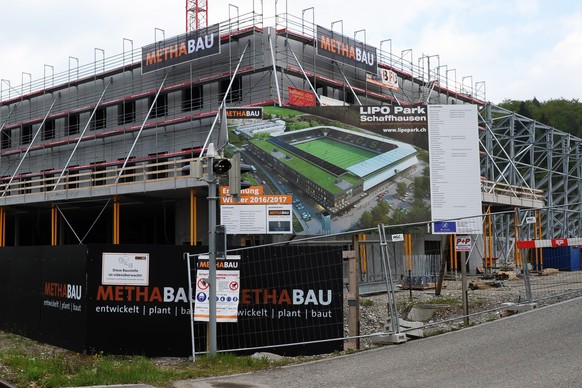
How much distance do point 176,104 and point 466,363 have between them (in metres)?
33.8

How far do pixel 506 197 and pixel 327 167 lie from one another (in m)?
14.4

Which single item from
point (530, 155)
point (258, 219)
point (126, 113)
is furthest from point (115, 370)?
point (530, 155)

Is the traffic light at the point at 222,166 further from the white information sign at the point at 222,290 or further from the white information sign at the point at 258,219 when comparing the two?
the white information sign at the point at 258,219

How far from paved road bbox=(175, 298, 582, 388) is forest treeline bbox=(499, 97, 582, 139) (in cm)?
9203

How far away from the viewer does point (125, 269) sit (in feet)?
41.9

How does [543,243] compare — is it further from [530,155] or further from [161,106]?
[530,155]

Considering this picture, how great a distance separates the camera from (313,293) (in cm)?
1230

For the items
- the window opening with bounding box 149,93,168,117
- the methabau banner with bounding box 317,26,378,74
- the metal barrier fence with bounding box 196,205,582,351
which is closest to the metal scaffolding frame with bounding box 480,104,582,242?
the methabau banner with bounding box 317,26,378,74

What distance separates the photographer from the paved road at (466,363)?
8.61m

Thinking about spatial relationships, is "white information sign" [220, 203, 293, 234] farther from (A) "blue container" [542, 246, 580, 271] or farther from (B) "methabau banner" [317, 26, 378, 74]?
(A) "blue container" [542, 246, 580, 271]

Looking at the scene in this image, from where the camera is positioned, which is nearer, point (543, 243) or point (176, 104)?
point (543, 243)

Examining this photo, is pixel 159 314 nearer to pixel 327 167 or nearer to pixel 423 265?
pixel 423 265

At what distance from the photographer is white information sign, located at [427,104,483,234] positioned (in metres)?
29.4

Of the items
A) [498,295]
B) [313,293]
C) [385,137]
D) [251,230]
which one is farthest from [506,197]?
[313,293]
